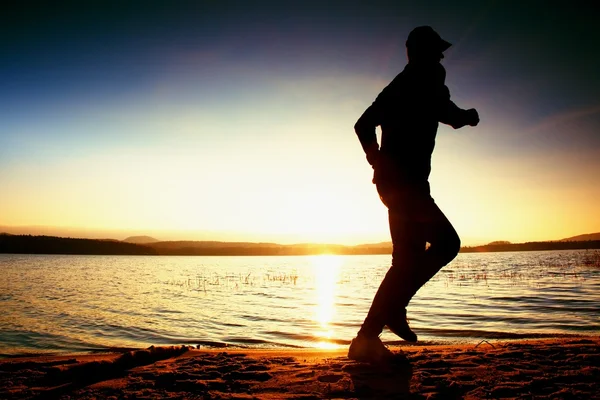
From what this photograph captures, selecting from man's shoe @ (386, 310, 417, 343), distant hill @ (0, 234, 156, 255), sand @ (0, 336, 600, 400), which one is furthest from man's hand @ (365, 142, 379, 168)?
distant hill @ (0, 234, 156, 255)

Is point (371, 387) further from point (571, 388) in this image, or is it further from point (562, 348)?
point (562, 348)

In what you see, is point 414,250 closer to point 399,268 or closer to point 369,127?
point 399,268

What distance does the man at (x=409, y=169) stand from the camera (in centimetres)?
404

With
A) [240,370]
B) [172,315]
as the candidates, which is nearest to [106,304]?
[172,315]

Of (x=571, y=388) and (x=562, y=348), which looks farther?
(x=562, y=348)

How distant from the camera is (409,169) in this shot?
160 inches

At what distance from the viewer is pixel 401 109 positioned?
420 centimetres

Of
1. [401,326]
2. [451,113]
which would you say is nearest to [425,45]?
[451,113]

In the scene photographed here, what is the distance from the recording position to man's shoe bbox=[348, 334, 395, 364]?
4234mm

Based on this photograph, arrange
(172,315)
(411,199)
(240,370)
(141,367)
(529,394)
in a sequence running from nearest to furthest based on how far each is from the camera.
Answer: (529,394), (411,199), (240,370), (141,367), (172,315)

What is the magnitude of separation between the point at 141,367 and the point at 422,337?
689cm

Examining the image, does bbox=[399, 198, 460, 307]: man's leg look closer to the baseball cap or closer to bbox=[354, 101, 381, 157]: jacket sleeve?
bbox=[354, 101, 381, 157]: jacket sleeve

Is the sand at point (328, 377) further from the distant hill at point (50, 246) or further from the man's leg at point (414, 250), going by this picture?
the distant hill at point (50, 246)

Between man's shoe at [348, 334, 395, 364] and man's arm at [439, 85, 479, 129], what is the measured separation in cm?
258
